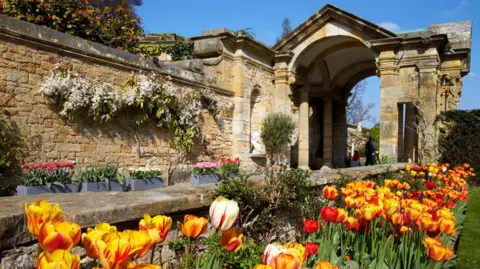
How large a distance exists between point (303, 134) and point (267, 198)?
483 inches

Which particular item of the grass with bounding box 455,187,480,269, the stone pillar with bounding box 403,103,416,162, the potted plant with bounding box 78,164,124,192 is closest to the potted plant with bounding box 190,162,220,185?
the potted plant with bounding box 78,164,124,192

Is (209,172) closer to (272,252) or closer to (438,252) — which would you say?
(438,252)

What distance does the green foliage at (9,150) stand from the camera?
5.55 m

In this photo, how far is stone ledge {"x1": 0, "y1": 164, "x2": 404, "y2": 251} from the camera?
4.96 ft

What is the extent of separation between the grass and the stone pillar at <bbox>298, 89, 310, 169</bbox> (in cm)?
741

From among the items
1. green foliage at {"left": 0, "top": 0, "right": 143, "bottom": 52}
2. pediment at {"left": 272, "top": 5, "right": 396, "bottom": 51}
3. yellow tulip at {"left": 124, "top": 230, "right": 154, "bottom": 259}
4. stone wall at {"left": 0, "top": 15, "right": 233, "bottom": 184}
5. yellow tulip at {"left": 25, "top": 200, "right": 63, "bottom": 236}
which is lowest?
yellow tulip at {"left": 124, "top": 230, "right": 154, "bottom": 259}

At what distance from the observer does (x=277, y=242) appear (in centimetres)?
201

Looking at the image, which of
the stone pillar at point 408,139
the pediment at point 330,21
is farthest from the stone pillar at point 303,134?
the stone pillar at point 408,139

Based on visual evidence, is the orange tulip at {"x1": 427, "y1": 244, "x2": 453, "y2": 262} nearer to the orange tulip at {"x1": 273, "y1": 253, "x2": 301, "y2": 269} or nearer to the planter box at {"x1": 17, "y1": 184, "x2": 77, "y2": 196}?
the orange tulip at {"x1": 273, "y1": 253, "x2": 301, "y2": 269}

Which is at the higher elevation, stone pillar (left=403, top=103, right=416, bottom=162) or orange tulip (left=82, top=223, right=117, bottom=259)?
stone pillar (left=403, top=103, right=416, bottom=162)

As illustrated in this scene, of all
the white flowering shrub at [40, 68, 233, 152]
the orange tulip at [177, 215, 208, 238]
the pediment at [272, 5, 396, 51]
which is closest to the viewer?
the orange tulip at [177, 215, 208, 238]

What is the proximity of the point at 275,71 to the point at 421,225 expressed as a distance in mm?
12272

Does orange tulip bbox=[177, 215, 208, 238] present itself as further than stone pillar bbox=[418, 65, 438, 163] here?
No

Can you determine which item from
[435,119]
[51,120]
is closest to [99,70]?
[51,120]
